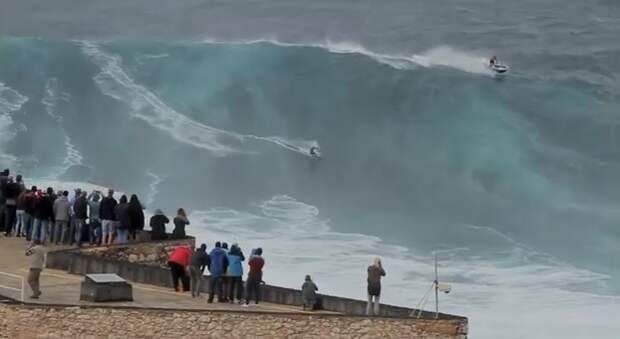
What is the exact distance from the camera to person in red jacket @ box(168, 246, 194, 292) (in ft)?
73.4

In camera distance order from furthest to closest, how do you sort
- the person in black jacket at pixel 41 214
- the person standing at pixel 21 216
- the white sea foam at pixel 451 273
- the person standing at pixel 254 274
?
the white sea foam at pixel 451 273, the person standing at pixel 21 216, the person in black jacket at pixel 41 214, the person standing at pixel 254 274

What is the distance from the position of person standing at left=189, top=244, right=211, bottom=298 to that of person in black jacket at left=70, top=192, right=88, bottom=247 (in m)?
3.75

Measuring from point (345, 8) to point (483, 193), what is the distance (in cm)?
2207

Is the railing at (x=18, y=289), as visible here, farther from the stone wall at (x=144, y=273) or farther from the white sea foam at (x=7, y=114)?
the white sea foam at (x=7, y=114)

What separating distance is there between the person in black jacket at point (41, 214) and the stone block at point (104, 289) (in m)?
4.54

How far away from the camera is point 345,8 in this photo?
206 feet

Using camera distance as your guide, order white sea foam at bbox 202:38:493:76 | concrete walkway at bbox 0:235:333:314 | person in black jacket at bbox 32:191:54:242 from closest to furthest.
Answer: concrete walkway at bbox 0:235:333:314
person in black jacket at bbox 32:191:54:242
white sea foam at bbox 202:38:493:76

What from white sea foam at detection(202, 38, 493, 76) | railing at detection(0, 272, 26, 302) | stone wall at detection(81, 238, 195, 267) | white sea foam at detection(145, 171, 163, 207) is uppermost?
white sea foam at detection(202, 38, 493, 76)

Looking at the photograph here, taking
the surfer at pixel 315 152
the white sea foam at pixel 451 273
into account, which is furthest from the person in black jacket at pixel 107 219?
the surfer at pixel 315 152

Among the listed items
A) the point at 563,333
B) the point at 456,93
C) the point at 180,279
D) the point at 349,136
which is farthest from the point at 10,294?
the point at 456,93

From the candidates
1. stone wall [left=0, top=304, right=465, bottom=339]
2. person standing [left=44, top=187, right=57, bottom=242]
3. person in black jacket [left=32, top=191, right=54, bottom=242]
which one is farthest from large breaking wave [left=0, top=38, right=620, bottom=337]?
stone wall [left=0, top=304, right=465, bottom=339]

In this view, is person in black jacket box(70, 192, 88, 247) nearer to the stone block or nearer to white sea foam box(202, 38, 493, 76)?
the stone block

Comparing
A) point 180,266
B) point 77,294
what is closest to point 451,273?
point 180,266

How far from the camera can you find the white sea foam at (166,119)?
45656 millimetres
